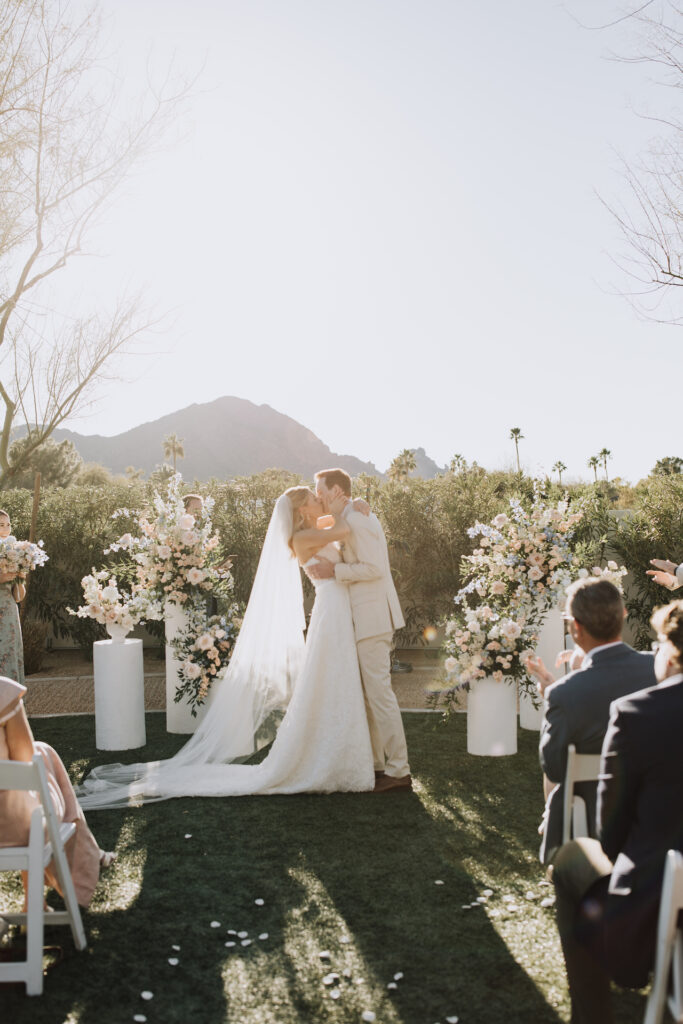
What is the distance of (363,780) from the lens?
569cm

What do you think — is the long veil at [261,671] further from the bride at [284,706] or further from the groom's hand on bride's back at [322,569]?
the groom's hand on bride's back at [322,569]

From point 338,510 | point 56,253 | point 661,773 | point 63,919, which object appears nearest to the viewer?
point 661,773

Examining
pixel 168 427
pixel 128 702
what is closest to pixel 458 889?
pixel 128 702

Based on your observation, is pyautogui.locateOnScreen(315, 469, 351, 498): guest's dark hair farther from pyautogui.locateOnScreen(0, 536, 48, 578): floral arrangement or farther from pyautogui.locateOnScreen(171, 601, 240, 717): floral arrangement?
pyautogui.locateOnScreen(0, 536, 48, 578): floral arrangement

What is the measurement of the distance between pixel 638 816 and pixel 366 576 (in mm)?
3605

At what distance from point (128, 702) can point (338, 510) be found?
Result: 2.54 m

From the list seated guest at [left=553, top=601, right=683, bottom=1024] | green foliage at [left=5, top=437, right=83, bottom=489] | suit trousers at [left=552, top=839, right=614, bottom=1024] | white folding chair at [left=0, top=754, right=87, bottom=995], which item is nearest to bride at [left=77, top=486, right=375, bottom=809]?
white folding chair at [left=0, top=754, right=87, bottom=995]

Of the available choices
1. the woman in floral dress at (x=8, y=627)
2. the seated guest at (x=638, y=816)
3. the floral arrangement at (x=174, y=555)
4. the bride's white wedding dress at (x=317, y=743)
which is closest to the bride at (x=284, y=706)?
the bride's white wedding dress at (x=317, y=743)

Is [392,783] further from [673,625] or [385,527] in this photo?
[385,527]

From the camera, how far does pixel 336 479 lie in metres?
6.09

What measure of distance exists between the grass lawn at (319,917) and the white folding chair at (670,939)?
1.00m

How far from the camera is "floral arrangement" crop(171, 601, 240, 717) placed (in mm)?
7312

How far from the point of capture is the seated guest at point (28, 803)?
340 centimetres

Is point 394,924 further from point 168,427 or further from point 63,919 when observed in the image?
point 168,427
